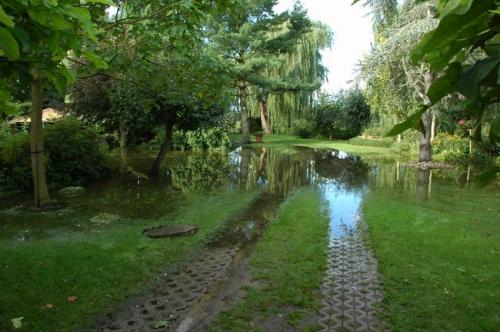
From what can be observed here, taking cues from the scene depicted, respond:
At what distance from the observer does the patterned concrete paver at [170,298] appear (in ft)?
13.8

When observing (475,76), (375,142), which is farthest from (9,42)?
(375,142)

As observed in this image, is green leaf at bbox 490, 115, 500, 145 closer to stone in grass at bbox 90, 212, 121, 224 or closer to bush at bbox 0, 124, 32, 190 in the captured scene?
stone in grass at bbox 90, 212, 121, 224

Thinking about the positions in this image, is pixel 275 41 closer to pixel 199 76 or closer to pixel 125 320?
pixel 199 76

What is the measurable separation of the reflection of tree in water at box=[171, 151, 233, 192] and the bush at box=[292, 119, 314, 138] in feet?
55.1

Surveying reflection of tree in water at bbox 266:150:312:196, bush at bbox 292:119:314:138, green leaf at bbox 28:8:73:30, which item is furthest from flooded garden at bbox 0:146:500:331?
bush at bbox 292:119:314:138

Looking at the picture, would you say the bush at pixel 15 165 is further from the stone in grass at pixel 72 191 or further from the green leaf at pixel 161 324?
the green leaf at pixel 161 324

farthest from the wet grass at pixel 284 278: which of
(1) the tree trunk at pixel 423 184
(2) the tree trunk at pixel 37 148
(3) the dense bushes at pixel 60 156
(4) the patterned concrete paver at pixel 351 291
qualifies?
(3) the dense bushes at pixel 60 156

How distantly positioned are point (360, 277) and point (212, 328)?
2331mm

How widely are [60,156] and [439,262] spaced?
10.1 meters

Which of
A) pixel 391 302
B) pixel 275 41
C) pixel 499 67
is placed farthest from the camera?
pixel 275 41

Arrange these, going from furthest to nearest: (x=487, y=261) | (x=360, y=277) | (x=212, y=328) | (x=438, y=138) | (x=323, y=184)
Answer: (x=438, y=138), (x=323, y=184), (x=487, y=261), (x=360, y=277), (x=212, y=328)

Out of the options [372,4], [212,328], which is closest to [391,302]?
[212,328]

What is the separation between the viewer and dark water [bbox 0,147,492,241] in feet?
26.8

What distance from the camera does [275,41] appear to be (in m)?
29.0
